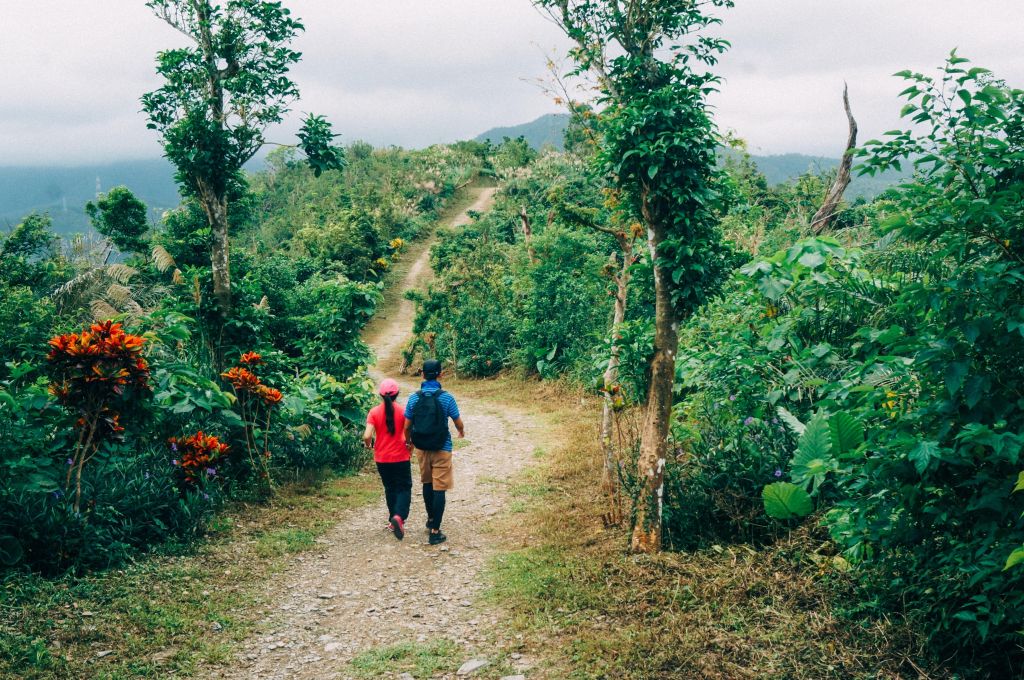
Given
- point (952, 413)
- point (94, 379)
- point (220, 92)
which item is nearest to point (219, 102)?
point (220, 92)

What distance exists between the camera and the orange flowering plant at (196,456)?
5945 millimetres

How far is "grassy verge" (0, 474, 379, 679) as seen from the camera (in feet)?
12.5

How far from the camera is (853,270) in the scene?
18.7 feet

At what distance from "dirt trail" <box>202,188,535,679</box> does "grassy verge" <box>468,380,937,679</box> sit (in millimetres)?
348

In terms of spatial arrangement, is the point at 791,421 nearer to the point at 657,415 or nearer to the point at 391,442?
the point at 657,415

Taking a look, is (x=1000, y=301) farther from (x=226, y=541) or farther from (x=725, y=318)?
(x=226, y=541)

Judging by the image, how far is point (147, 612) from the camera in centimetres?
441

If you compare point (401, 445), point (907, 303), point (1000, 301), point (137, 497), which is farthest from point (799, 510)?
point (137, 497)

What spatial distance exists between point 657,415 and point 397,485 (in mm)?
2656

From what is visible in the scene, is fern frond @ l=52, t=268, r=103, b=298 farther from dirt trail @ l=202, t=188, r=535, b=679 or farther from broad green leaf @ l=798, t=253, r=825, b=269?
broad green leaf @ l=798, t=253, r=825, b=269

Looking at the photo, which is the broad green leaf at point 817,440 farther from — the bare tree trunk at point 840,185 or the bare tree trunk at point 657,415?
the bare tree trunk at point 840,185

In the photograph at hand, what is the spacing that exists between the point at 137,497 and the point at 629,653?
4234mm

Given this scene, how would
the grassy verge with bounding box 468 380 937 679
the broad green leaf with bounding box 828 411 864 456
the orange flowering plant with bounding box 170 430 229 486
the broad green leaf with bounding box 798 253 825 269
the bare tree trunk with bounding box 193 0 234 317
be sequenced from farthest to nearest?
the bare tree trunk with bounding box 193 0 234 317, the orange flowering plant with bounding box 170 430 229 486, the broad green leaf with bounding box 798 253 825 269, the broad green leaf with bounding box 828 411 864 456, the grassy verge with bounding box 468 380 937 679

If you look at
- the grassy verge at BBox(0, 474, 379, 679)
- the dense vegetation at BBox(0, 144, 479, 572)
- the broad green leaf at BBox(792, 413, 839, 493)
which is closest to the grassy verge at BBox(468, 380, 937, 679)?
the broad green leaf at BBox(792, 413, 839, 493)
